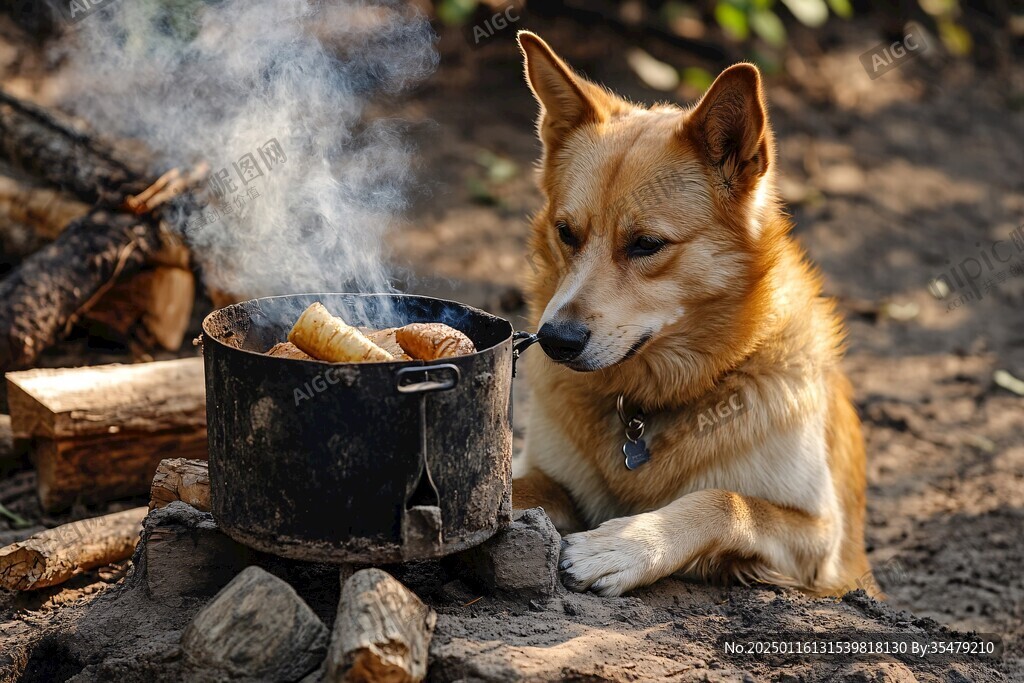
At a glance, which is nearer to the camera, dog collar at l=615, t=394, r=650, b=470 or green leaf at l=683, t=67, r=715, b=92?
dog collar at l=615, t=394, r=650, b=470

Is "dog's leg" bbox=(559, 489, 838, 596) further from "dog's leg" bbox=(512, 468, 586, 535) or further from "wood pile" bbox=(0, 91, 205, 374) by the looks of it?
"wood pile" bbox=(0, 91, 205, 374)

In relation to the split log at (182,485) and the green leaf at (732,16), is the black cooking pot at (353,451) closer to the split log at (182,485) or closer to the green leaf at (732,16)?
the split log at (182,485)

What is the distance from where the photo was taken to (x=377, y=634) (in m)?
2.30

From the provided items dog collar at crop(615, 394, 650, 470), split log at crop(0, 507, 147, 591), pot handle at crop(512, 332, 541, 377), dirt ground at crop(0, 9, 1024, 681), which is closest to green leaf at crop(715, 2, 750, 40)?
dirt ground at crop(0, 9, 1024, 681)

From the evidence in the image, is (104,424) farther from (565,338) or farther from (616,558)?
(616,558)

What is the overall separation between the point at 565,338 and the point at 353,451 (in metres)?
0.89

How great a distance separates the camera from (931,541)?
15.1 ft

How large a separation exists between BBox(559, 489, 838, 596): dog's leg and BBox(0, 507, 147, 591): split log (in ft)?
5.37

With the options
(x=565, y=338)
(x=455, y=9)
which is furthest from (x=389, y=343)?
(x=455, y=9)

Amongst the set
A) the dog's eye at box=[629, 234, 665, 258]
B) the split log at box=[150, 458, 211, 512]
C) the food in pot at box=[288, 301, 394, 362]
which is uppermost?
the dog's eye at box=[629, 234, 665, 258]

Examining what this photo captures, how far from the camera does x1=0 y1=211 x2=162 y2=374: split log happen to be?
14.7ft

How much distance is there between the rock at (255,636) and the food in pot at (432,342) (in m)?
0.74

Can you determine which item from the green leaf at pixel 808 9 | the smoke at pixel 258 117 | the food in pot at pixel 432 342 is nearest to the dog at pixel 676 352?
the food in pot at pixel 432 342

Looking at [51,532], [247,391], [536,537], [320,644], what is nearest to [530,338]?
[536,537]
